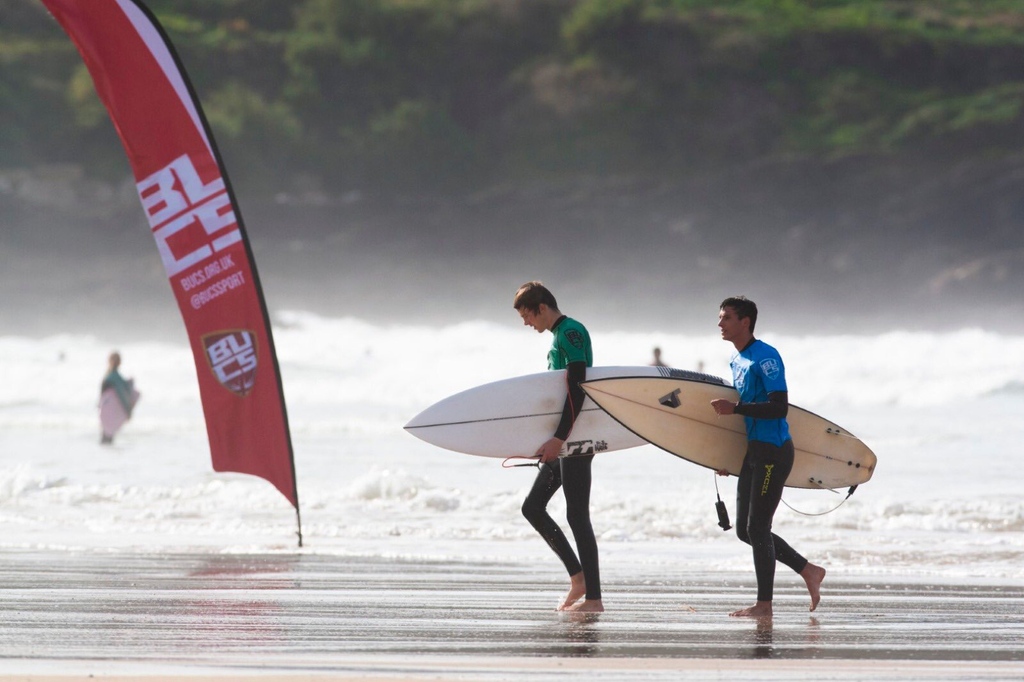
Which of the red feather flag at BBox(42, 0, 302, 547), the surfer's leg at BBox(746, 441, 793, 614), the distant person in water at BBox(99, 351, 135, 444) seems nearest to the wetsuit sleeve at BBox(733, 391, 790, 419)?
the surfer's leg at BBox(746, 441, 793, 614)

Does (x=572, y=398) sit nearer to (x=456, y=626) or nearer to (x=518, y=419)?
(x=518, y=419)

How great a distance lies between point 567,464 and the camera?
4.93m

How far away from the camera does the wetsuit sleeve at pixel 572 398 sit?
4.85 meters

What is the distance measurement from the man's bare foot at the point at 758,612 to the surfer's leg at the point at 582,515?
54cm

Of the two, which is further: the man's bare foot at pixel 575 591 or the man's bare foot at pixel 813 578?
the man's bare foot at pixel 575 591

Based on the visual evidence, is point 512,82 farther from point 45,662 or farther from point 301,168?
point 45,662

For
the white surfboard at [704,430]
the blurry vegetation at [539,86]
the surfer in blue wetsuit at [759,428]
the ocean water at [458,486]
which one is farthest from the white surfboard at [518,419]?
the blurry vegetation at [539,86]

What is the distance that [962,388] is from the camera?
2158cm

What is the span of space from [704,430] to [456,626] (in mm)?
1429

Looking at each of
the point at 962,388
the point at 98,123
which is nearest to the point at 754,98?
the point at 98,123

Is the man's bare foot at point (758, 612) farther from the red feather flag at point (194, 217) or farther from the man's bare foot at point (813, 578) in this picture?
the red feather flag at point (194, 217)

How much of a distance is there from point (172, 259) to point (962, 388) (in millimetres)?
17746

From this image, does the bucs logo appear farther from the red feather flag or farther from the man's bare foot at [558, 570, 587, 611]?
the man's bare foot at [558, 570, 587, 611]

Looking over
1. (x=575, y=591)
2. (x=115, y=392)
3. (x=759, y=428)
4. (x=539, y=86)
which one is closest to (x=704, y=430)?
(x=759, y=428)
